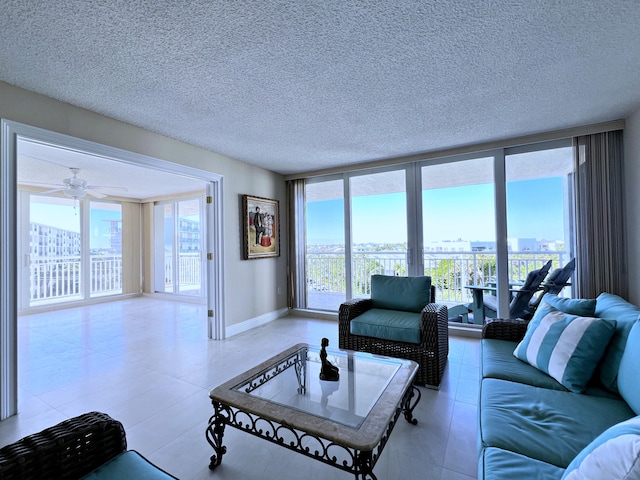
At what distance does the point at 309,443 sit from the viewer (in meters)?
1.73

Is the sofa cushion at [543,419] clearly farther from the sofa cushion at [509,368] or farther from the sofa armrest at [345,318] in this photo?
the sofa armrest at [345,318]

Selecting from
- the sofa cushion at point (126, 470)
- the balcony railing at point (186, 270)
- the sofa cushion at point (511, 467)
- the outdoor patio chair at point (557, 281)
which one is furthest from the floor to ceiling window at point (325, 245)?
the sofa cushion at point (126, 470)

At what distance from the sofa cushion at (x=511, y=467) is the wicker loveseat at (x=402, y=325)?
4.64 feet

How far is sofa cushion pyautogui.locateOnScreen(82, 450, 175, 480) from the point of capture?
3.21ft

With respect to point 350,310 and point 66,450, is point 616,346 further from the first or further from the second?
point 66,450

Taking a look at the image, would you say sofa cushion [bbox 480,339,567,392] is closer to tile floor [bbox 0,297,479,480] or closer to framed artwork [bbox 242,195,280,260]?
tile floor [bbox 0,297,479,480]

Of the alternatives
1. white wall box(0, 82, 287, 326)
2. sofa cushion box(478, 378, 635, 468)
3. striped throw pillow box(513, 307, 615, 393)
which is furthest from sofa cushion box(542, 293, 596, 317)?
white wall box(0, 82, 287, 326)

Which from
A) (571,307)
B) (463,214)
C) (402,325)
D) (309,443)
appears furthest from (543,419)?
(463,214)

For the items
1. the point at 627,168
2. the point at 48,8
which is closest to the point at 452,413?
the point at 627,168

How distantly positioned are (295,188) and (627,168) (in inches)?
161

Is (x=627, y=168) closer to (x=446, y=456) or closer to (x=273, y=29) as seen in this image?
(x=446, y=456)

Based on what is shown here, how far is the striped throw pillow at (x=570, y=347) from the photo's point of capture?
4.91 feet

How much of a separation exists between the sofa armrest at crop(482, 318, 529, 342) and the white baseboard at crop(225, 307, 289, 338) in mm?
3027

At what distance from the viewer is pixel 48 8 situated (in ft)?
4.72
